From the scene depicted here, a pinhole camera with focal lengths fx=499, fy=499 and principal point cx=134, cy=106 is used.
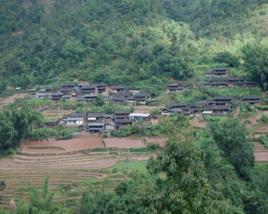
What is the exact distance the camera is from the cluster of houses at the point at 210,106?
29688 millimetres

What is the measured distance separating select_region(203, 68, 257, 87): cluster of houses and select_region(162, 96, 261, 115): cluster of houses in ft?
9.87

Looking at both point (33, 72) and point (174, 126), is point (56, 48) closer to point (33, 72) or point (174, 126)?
point (33, 72)

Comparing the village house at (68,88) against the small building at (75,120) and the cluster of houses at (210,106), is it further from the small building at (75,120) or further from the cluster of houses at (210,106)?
the cluster of houses at (210,106)

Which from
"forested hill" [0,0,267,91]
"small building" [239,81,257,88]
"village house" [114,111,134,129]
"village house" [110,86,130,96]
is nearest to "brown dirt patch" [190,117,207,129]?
"village house" [114,111,134,129]

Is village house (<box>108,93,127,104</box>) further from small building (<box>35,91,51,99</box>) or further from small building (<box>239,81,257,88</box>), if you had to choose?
small building (<box>239,81,257,88</box>)

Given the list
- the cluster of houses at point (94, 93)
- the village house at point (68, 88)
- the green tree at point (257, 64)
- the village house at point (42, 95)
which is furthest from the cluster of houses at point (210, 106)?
the village house at point (42, 95)

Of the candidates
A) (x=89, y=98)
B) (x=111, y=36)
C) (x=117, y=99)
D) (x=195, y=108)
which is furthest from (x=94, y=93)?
(x=111, y=36)

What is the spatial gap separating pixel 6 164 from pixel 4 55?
2086 centimetres

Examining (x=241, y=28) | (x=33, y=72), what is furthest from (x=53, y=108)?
(x=241, y=28)

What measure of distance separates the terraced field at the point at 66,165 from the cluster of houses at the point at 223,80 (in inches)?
418

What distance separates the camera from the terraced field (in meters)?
20.2

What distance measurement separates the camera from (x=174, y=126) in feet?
20.6

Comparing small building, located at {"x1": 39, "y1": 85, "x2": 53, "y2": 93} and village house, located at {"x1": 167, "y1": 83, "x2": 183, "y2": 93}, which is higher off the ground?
village house, located at {"x1": 167, "y1": 83, "x2": 183, "y2": 93}

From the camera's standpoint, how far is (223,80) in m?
34.3
